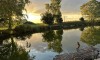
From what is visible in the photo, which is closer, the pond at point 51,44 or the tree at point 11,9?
the pond at point 51,44

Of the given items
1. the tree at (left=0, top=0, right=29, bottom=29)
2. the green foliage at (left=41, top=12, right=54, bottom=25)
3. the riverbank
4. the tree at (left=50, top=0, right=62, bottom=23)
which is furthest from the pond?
the tree at (left=50, top=0, right=62, bottom=23)

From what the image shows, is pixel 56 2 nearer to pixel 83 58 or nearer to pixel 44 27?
pixel 44 27

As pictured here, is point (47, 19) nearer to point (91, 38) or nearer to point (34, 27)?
point (34, 27)

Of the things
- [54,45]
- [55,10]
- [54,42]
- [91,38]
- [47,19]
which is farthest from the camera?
[55,10]

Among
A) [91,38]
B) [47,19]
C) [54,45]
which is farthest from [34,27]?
[54,45]

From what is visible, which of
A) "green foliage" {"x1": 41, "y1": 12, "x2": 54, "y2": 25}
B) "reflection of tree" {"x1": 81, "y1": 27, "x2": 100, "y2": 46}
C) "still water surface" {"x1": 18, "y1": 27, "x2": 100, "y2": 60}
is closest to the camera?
"still water surface" {"x1": 18, "y1": 27, "x2": 100, "y2": 60}

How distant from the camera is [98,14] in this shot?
19638cm

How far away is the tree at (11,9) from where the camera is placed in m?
76.4

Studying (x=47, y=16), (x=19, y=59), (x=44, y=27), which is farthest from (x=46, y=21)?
(x=19, y=59)

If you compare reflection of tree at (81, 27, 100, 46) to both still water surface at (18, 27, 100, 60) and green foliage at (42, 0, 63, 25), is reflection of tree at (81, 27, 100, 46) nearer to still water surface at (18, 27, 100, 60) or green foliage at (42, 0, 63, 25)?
still water surface at (18, 27, 100, 60)

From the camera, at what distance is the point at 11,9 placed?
80.7m

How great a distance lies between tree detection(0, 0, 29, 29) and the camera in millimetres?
76438

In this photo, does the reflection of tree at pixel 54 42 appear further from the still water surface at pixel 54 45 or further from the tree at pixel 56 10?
the tree at pixel 56 10

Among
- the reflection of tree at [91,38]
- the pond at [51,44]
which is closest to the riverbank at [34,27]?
the pond at [51,44]
